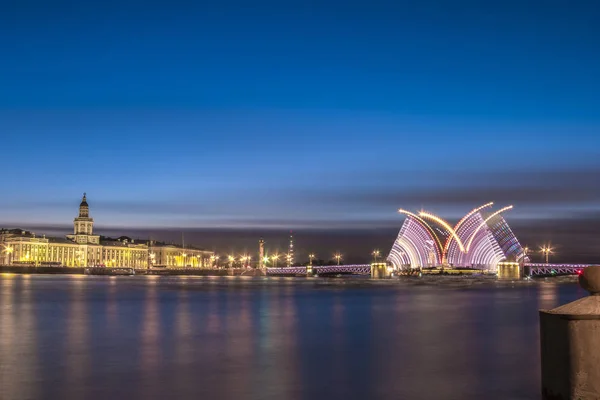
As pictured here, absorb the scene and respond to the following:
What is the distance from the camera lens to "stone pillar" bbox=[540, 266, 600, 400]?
586cm

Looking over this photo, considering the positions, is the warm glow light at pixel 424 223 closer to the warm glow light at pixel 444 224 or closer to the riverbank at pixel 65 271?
the warm glow light at pixel 444 224

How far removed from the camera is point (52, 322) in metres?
22.3

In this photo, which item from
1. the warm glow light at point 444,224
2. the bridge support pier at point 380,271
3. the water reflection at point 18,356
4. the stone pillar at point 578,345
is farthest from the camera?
the bridge support pier at point 380,271

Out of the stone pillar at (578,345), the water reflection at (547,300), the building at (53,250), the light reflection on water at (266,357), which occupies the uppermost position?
the building at (53,250)

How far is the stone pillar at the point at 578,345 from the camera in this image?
5859mm

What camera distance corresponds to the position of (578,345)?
Result: 5902mm

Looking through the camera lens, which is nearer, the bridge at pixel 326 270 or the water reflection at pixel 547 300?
the water reflection at pixel 547 300

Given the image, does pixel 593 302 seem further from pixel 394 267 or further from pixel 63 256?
pixel 63 256

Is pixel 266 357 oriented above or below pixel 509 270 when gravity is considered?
above

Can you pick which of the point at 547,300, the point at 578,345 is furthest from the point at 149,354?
the point at 547,300

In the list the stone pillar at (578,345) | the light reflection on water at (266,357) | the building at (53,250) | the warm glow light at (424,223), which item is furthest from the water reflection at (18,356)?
the building at (53,250)

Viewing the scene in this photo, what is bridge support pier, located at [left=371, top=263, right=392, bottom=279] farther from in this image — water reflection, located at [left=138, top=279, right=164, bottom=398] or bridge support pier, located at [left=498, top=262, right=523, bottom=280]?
water reflection, located at [left=138, top=279, right=164, bottom=398]

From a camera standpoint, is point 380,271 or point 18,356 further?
point 380,271

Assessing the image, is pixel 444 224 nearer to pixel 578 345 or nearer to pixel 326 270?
pixel 326 270
